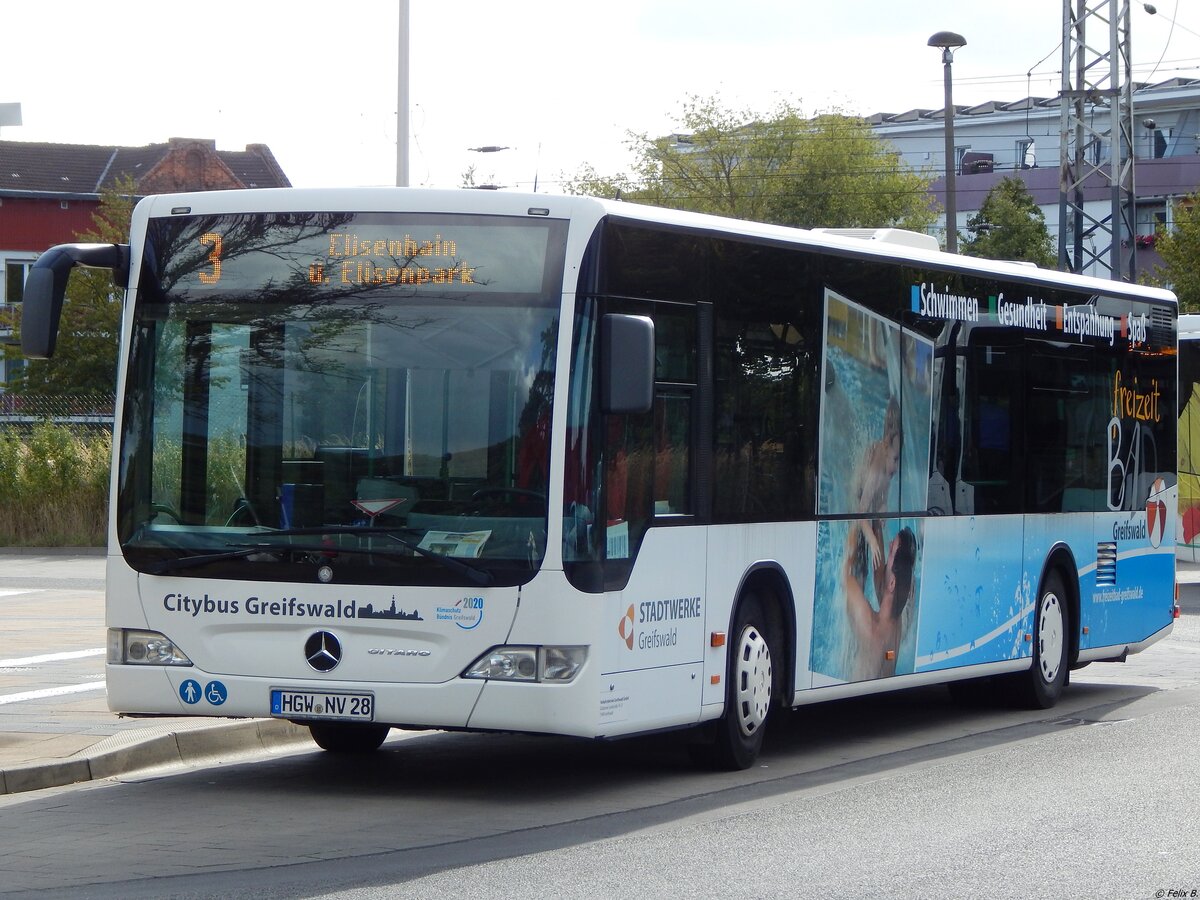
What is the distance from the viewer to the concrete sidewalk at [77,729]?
1027 cm

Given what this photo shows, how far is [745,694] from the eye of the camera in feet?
35.6

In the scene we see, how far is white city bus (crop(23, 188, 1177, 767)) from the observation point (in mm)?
9414

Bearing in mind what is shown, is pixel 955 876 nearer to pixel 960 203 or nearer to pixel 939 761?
pixel 939 761

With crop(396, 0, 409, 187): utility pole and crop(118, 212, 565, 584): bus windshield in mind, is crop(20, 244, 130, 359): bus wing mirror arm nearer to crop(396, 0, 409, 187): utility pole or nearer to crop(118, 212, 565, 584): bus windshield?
crop(118, 212, 565, 584): bus windshield

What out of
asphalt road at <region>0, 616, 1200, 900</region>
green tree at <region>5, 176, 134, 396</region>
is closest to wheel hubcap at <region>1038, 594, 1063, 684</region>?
asphalt road at <region>0, 616, 1200, 900</region>

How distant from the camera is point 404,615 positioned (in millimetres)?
9484

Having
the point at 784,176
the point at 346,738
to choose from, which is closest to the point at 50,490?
the point at 346,738

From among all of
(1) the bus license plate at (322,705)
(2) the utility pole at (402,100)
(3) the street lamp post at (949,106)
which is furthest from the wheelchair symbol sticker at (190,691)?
(3) the street lamp post at (949,106)

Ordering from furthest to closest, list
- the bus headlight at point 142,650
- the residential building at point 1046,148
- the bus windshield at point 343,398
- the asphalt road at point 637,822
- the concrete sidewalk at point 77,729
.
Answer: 1. the residential building at point 1046,148
2. the concrete sidewalk at point 77,729
3. the bus headlight at point 142,650
4. the bus windshield at point 343,398
5. the asphalt road at point 637,822

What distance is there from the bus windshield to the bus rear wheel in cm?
189

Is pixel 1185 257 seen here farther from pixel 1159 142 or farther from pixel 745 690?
pixel 1159 142

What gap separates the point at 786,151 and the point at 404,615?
64.8 metres

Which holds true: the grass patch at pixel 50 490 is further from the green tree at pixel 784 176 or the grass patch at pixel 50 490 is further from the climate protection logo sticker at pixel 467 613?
the green tree at pixel 784 176

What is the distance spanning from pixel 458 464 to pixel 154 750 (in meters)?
2.84
